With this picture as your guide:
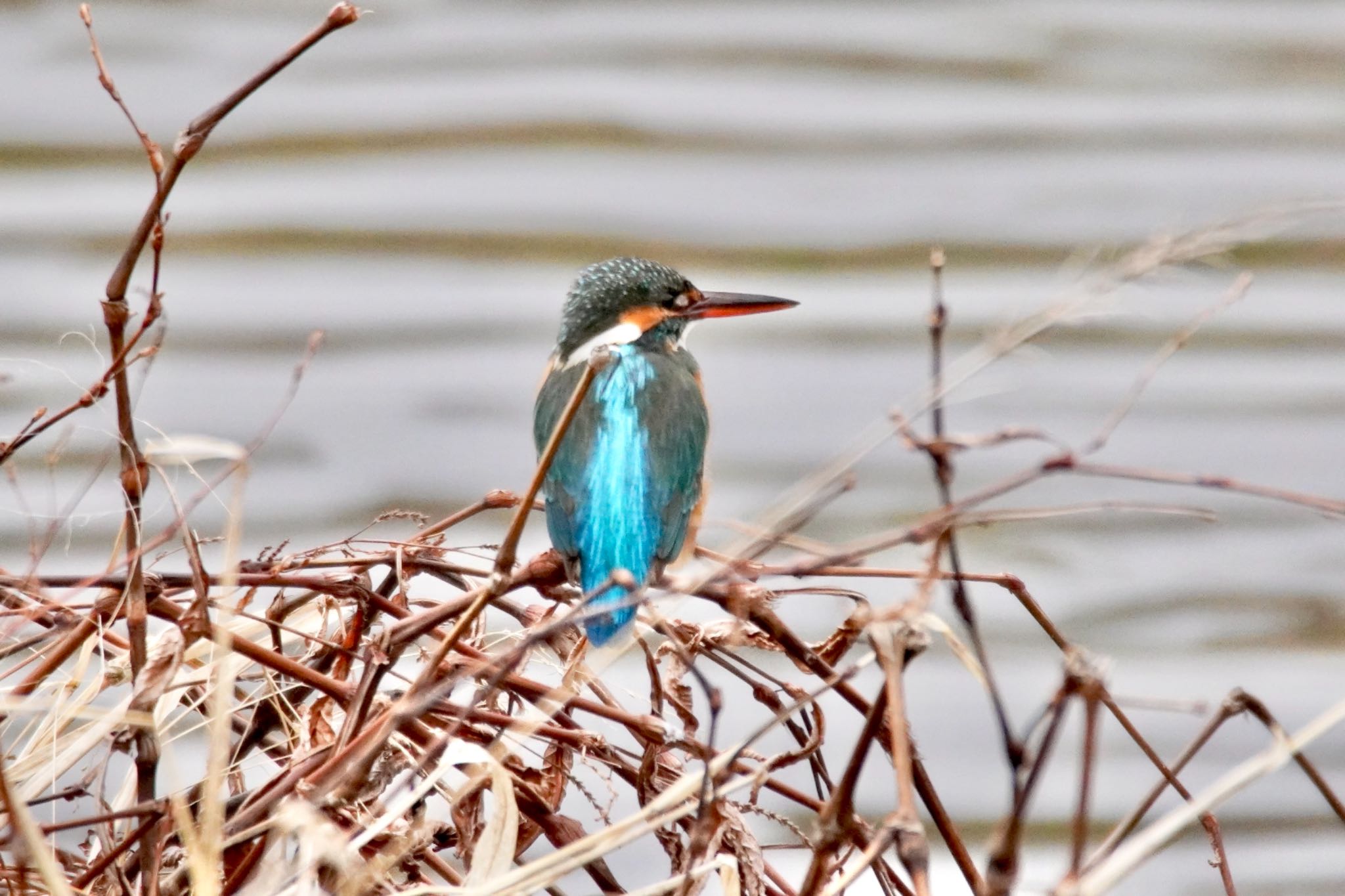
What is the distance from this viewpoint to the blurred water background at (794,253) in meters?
2.04

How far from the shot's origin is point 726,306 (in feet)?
6.16

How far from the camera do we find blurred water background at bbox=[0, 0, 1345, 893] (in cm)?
204

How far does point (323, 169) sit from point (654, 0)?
1.79ft

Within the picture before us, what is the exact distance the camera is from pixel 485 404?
2107mm

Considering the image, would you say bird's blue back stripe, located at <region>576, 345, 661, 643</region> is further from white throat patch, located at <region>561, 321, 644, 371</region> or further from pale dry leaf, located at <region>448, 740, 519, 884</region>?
pale dry leaf, located at <region>448, 740, 519, 884</region>

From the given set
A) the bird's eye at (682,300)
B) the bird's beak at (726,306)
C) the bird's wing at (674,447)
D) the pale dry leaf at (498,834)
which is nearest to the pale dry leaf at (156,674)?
the pale dry leaf at (498,834)

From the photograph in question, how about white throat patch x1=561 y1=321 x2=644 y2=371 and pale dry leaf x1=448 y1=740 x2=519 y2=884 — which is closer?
pale dry leaf x1=448 y1=740 x2=519 y2=884

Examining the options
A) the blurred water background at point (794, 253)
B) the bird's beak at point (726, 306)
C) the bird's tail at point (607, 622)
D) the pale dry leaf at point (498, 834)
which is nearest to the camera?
the pale dry leaf at point (498, 834)

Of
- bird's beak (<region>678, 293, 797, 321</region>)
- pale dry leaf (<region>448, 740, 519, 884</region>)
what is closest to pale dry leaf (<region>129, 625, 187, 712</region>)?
pale dry leaf (<region>448, 740, 519, 884</region>)

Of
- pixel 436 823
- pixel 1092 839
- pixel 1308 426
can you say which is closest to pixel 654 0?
pixel 1308 426

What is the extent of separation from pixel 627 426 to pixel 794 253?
576mm

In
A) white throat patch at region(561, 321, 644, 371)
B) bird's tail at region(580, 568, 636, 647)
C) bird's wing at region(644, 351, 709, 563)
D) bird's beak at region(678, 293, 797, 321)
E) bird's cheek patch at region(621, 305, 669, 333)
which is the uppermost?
bird's beak at region(678, 293, 797, 321)

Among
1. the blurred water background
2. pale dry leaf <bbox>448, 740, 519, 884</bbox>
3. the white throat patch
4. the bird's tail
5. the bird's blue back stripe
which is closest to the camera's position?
pale dry leaf <bbox>448, 740, 519, 884</bbox>

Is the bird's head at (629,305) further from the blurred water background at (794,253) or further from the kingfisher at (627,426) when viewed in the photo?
the blurred water background at (794,253)
